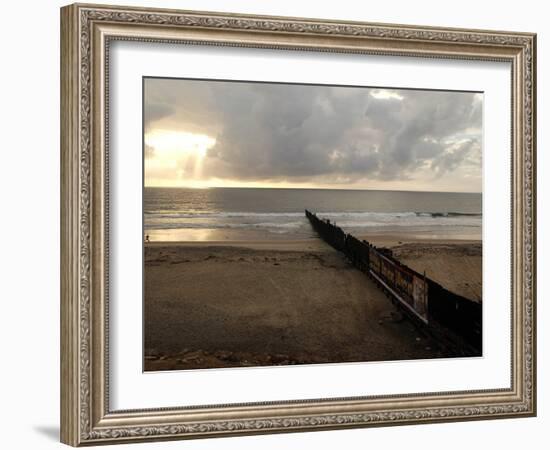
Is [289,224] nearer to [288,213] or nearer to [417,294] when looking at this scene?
[288,213]

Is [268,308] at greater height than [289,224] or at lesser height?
lesser

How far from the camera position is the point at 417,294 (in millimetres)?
4227

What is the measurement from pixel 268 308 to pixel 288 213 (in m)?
0.49

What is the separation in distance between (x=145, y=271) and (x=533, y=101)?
228 centimetres

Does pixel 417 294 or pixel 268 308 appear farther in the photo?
pixel 417 294

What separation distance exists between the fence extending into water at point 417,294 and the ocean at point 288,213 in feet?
0.24

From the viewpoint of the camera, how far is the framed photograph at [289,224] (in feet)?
12.5

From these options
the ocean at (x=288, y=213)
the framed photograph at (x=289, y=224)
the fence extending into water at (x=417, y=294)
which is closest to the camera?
the framed photograph at (x=289, y=224)

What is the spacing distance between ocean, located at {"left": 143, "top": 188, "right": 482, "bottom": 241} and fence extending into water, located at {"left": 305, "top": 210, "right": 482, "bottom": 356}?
0.24ft

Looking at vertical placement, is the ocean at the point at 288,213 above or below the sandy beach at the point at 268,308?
above

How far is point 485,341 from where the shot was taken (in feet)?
14.3

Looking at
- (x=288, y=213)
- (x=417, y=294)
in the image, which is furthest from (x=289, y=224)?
(x=417, y=294)

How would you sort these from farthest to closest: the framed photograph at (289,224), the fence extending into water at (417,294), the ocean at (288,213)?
the fence extending into water at (417,294), the ocean at (288,213), the framed photograph at (289,224)

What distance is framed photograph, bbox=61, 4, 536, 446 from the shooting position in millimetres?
3795
